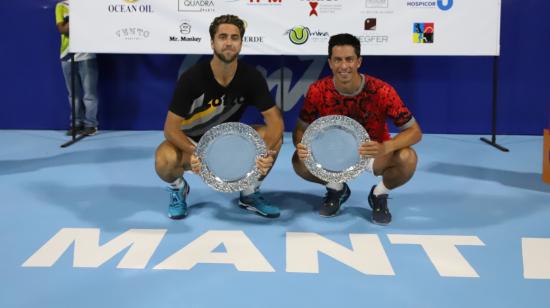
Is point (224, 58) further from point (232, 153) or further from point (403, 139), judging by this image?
point (403, 139)

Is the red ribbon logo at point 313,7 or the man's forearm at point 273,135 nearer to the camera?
the man's forearm at point 273,135

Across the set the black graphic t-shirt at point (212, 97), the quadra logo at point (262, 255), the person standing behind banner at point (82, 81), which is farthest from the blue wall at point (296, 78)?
the quadra logo at point (262, 255)

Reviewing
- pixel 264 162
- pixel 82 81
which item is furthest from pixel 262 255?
pixel 82 81

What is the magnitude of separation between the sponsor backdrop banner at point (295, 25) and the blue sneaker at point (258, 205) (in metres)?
1.88

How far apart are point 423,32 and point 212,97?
7.51ft

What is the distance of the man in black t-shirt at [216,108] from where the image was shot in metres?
2.83

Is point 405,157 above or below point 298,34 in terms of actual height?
below

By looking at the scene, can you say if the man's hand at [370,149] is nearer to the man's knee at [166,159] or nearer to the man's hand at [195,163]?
the man's hand at [195,163]

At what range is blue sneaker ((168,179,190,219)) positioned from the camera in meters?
2.96

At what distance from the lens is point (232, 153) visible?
9.25ft

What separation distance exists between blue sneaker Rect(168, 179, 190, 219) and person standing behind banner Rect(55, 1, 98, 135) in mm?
2435

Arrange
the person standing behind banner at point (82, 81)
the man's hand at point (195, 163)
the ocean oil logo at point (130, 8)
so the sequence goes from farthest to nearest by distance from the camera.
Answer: the person standing behind banner at point (82, 81) → the ocean oil logo at point (130, 8) → the man's hand at point (195, 163)

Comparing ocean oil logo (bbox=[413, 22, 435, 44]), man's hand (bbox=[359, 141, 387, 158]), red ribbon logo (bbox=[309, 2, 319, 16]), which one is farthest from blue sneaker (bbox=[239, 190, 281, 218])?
ocean oil logo (bbox=[413, 22, 435, 44])

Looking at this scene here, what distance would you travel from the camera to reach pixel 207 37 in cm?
465
